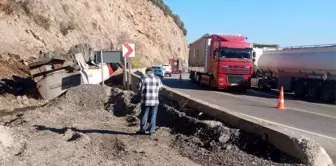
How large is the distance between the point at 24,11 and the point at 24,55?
19.9ft

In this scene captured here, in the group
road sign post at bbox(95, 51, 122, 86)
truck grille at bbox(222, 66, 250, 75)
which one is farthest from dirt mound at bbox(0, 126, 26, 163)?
truck grille at bbox(222, 66, 250, 75)

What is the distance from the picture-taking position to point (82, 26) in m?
40.5

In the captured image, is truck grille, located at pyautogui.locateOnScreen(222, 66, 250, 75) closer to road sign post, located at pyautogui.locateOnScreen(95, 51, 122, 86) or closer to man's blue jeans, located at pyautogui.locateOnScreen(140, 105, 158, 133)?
road sign post, located at pyautogui.locateOnScreen(95, 51, 122, 86)

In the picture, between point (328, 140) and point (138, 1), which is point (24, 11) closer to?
point (328, 140)

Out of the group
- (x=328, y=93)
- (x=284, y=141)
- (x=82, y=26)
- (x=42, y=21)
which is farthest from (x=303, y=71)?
A: (x=82, y=26)

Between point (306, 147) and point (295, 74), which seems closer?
point (306, 147)

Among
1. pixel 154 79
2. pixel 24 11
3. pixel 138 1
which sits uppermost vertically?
pixel 138 1

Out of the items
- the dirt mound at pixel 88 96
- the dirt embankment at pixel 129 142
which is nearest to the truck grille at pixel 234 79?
the dirt mound at pixel 88 96

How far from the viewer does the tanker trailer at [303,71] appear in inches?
880

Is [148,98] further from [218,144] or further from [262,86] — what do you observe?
[262,86]

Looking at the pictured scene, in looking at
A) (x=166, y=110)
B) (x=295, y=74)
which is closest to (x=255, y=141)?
(x=166, y=110)

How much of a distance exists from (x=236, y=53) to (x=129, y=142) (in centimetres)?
1707

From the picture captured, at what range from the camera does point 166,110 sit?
39.8ft

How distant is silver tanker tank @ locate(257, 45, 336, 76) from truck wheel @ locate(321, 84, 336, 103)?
0.72 metres
